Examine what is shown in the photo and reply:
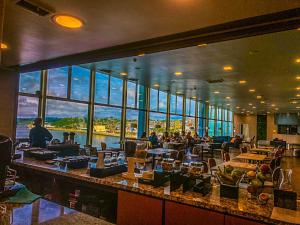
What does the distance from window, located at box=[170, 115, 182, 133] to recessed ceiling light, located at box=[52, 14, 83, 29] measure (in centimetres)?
1136

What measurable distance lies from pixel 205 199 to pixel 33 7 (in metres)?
2.75

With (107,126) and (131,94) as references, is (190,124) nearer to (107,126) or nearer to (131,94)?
(131,94)

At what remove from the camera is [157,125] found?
12.7 meters

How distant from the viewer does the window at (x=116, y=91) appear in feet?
32.5

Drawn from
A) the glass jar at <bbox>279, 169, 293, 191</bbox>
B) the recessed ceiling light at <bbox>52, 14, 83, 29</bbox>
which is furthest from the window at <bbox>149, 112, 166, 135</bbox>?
the glass jar at <bbox>279, 169, 293, 191</bbox>

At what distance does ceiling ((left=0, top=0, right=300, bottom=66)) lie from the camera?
8.10 ft

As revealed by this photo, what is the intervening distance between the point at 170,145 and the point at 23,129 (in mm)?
5151

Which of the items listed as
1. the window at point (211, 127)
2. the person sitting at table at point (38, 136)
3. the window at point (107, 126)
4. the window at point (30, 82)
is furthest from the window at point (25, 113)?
the window at point (211, 127)

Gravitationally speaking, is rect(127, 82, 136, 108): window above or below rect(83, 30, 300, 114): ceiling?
below

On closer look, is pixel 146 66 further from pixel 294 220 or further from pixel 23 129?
pixel 294 220

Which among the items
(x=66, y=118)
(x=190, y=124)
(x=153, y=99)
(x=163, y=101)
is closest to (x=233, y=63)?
(x=66, y=118)

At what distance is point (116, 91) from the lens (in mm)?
10148

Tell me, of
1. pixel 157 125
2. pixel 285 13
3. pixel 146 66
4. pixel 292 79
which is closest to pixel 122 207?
pixel 285 13

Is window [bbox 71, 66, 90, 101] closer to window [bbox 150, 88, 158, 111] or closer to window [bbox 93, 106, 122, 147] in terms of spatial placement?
window [bbox 93, 106, 122, 147]
